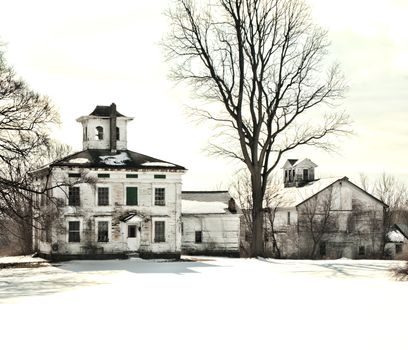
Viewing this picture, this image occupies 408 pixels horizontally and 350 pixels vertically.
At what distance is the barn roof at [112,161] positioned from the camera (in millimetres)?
41344

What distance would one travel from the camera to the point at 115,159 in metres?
42.8

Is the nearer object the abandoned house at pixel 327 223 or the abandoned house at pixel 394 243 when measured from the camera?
the abandoned house at pixel 327 223

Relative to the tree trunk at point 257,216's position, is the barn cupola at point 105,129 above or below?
above

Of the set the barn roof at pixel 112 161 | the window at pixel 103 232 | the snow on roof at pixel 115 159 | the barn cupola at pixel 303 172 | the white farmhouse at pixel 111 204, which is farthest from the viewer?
the barn cupola at pixel 303 172

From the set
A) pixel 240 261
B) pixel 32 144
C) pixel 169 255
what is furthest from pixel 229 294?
pixel 169 255

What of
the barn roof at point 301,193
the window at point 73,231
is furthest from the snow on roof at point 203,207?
the barn roof at point 301,193

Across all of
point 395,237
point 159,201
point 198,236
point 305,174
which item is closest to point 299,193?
point 305,174

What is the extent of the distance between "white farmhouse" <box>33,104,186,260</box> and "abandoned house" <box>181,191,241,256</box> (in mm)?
8456

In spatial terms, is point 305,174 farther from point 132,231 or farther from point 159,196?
point 132,231

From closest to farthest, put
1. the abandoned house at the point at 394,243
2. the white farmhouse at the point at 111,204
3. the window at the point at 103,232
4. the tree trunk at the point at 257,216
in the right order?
the white farmhouse at the point at 111,204 → the tree trunk at the point at 257,216 → the window at the point at 103,232 → the abandoned house at the point at 394,243

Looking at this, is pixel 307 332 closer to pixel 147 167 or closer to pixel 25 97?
pixel 25 97

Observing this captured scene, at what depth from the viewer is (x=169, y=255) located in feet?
140

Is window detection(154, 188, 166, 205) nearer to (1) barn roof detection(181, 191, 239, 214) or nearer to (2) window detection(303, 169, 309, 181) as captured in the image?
(1) barn roof detection(181, 191, 239, 214)

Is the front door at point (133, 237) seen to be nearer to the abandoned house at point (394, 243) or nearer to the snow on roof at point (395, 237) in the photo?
the abandoned house at point (394, 243)
